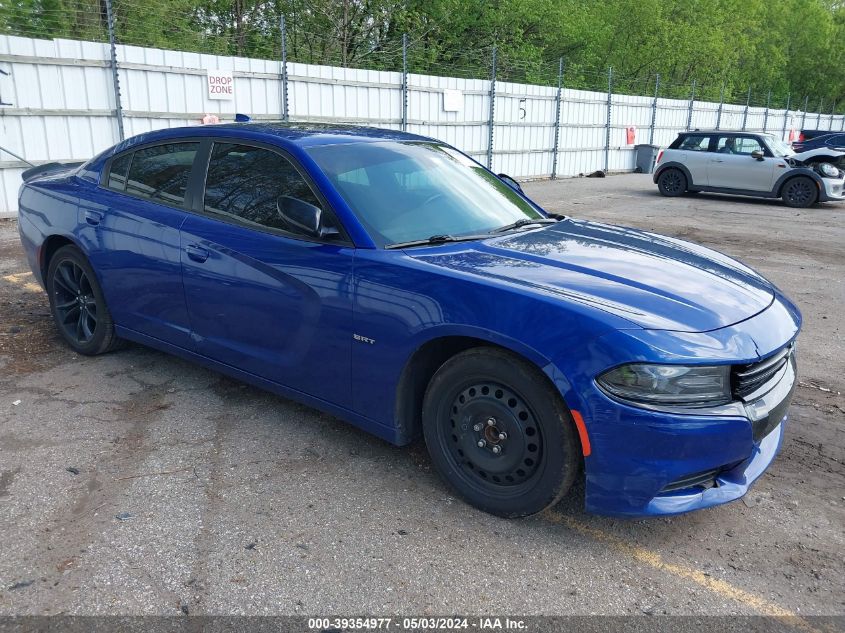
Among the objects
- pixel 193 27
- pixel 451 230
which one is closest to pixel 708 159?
pixel 451 230

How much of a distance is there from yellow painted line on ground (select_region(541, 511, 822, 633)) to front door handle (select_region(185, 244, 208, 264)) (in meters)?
2.23

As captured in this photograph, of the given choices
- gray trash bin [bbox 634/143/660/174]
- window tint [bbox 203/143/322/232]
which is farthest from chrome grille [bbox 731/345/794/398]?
gray trash bin [bbox 634/143/660/174]

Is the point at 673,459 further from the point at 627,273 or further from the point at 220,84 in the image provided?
the point at 220,84

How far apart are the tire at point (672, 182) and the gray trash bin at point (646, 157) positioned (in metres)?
8.56

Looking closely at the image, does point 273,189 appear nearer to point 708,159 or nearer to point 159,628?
point 159,628

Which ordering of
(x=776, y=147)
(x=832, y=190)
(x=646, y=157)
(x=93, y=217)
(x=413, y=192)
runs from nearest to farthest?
(x=413, y=192), (x=93, y=217), (x=832, y=190), (x=776, y=147), (x=646, y=157)

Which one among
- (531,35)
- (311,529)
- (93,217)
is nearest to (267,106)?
(93,217)

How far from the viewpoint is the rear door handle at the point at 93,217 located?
176 inches

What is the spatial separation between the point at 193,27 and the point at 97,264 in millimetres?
20809

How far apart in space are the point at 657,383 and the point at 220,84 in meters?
12.0

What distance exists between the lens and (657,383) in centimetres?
255

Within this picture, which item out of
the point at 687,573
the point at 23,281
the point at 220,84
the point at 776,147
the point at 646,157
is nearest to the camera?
the point at 687,573

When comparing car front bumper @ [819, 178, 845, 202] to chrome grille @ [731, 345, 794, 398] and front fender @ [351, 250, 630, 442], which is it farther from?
front fender @ [351, 250, 630, 442]

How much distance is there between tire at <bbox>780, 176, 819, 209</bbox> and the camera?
15.4m
